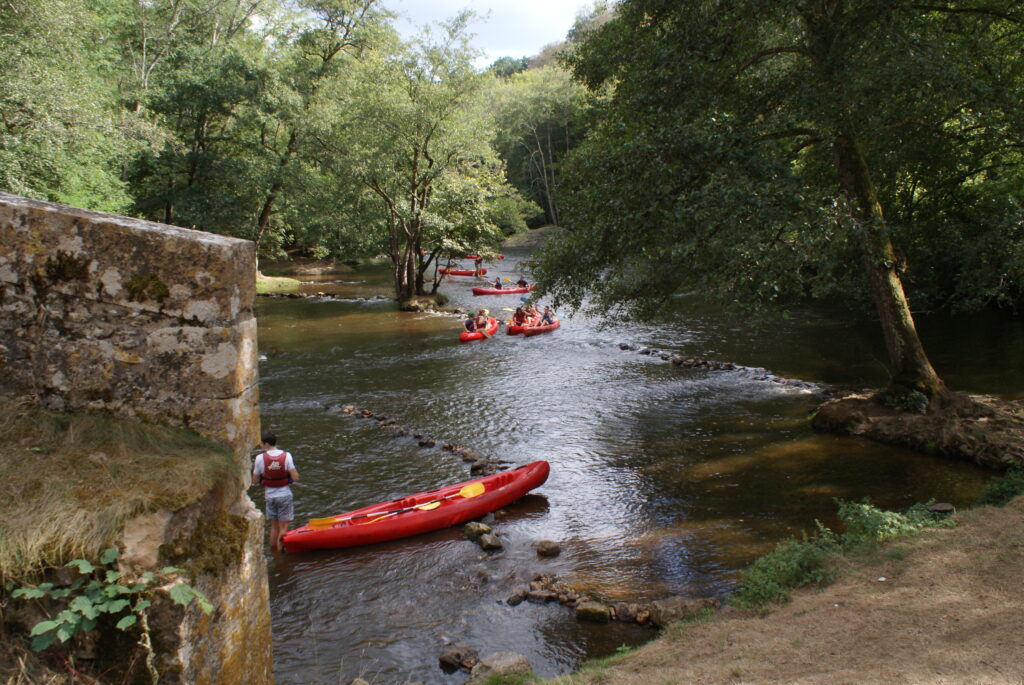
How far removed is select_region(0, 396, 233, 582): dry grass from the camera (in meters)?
3.12

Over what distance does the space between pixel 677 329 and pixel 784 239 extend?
1143cm

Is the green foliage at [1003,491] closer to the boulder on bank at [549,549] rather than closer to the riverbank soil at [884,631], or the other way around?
the riverbank soil at [884,631]

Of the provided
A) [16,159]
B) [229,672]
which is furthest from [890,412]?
[16,159]

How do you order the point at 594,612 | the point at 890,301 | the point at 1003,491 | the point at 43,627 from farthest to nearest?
the point at 890,301 → the point at 1003,491 → the point at 594,612 → the point at 43,627

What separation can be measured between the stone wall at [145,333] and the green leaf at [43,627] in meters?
0.62

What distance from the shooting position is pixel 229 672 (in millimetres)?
3539

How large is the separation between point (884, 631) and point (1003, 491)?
4.18 metres

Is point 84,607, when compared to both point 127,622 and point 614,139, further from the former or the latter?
point 614,139

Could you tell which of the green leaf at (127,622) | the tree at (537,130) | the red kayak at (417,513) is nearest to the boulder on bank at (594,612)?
the red kayak at (417,513)

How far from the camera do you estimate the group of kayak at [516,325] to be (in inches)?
805

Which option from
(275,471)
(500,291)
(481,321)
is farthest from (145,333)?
(500,291)

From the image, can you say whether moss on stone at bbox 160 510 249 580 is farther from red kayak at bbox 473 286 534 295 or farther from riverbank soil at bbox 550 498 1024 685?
red kayak at bbox 473 286 534 295

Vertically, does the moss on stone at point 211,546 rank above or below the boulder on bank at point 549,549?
above

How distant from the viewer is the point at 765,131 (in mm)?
10328
